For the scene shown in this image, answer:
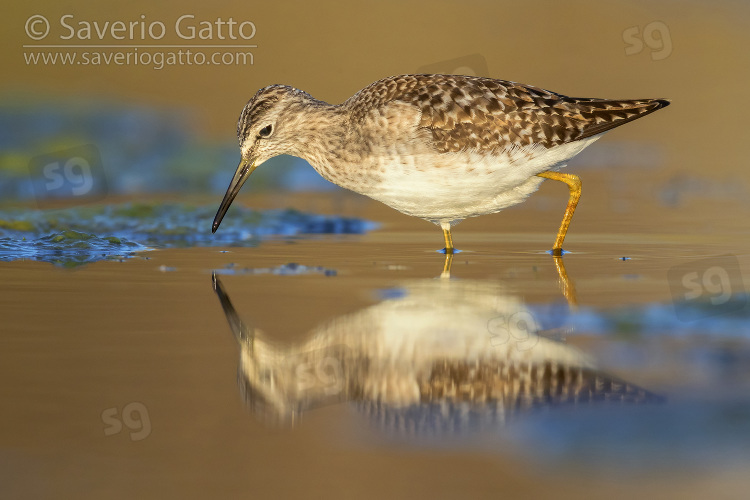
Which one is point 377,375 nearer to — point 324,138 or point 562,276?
point 562,276

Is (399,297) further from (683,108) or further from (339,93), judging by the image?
(683,108)

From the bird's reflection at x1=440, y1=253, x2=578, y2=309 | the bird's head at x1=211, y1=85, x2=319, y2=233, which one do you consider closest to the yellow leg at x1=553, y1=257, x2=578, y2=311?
the bird's reflection at x1=440, y1=253, x2=578, y2=309

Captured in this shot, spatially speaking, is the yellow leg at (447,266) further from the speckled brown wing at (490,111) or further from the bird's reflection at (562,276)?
the speckled brown wing at (490,111)

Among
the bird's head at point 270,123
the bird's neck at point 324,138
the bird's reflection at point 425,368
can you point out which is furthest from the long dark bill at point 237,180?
the bird's reflection at point 425,368

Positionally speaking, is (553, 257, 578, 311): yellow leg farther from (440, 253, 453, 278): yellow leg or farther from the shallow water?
(440, 253, 453, 278): yellow leg

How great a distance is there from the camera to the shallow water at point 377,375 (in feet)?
12.9

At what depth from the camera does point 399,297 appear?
7.11m

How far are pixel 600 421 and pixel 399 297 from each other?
2.79m

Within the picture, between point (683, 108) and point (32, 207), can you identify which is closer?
point (32, 207)

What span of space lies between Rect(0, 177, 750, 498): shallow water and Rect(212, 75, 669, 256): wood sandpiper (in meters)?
0.64

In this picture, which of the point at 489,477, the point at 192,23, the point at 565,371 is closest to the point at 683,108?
the point at 192,23

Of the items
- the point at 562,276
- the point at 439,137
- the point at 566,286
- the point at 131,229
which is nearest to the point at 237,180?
the point at 131,229

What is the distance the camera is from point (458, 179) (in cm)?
870

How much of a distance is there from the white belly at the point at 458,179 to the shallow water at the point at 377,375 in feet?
1.70
